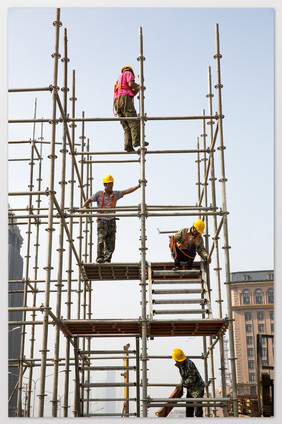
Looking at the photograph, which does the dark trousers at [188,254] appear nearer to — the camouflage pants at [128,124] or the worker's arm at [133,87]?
the camouflage pants at [128,124]

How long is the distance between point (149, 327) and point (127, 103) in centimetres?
479

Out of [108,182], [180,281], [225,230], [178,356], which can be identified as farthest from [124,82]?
[178,356]

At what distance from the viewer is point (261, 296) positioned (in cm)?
9150

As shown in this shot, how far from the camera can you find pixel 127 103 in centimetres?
1323

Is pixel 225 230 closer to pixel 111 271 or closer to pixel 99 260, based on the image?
pixel 99 260

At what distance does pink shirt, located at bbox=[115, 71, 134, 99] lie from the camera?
1341 cm

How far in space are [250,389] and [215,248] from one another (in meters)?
69.6

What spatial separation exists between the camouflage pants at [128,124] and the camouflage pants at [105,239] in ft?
5.83

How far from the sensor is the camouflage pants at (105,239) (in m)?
13.6

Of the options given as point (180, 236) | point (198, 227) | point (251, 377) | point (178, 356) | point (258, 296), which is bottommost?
point (251, 377)

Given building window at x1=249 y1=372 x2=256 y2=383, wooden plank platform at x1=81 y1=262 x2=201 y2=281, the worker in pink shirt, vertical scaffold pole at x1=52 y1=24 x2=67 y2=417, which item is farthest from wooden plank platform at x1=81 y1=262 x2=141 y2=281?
building window at x1=249 y1=372 x2=256 y2=383

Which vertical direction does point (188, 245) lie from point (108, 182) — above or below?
below

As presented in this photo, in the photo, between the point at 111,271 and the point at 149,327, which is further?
the point at 111,271
